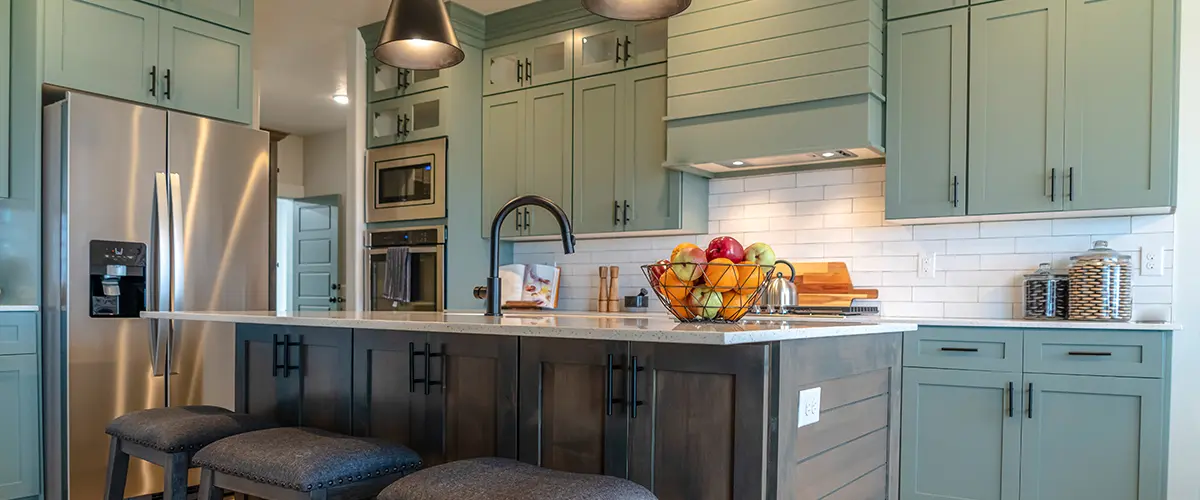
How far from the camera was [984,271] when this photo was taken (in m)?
3.65

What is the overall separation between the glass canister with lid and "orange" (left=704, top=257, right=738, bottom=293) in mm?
2100

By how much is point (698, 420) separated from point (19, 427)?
3101 millimetres

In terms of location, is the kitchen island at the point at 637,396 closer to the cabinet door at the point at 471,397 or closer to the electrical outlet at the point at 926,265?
the cabinet door at the point at 471,397

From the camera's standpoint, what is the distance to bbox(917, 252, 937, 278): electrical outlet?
3780mm

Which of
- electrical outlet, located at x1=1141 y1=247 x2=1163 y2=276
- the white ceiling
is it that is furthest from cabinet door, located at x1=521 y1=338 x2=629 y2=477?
the white ceiling

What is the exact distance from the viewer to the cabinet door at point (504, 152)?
484 centimetres

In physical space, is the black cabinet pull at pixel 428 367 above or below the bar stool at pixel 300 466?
above

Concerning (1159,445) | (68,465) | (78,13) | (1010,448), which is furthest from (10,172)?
(1159,445)

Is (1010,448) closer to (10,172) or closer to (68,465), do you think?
(68,465)

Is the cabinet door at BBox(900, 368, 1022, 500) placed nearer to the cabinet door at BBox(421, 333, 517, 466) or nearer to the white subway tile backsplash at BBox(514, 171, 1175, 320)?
the white subway tile backsplash at BBox(514, 171, 1175, 320)

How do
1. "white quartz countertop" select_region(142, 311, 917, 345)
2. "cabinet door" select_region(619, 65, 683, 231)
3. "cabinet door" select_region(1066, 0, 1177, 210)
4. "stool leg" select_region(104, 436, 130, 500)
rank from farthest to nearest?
1. "cabinet door" select_region(619, 65, 683, 231)
2. "cabinet door" select_region(1066, 0, 1177, 210)
3. "stool leg" select_region(104, 436, 130, 500)
4. "white quartz countertop" select_region(142, 311, 917, 345)

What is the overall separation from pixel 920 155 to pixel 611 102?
168cm

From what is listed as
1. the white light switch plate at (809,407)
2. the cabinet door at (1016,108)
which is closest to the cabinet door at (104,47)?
the white light switch plate at (809,407)

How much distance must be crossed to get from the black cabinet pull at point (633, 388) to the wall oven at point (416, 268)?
10.0ft
